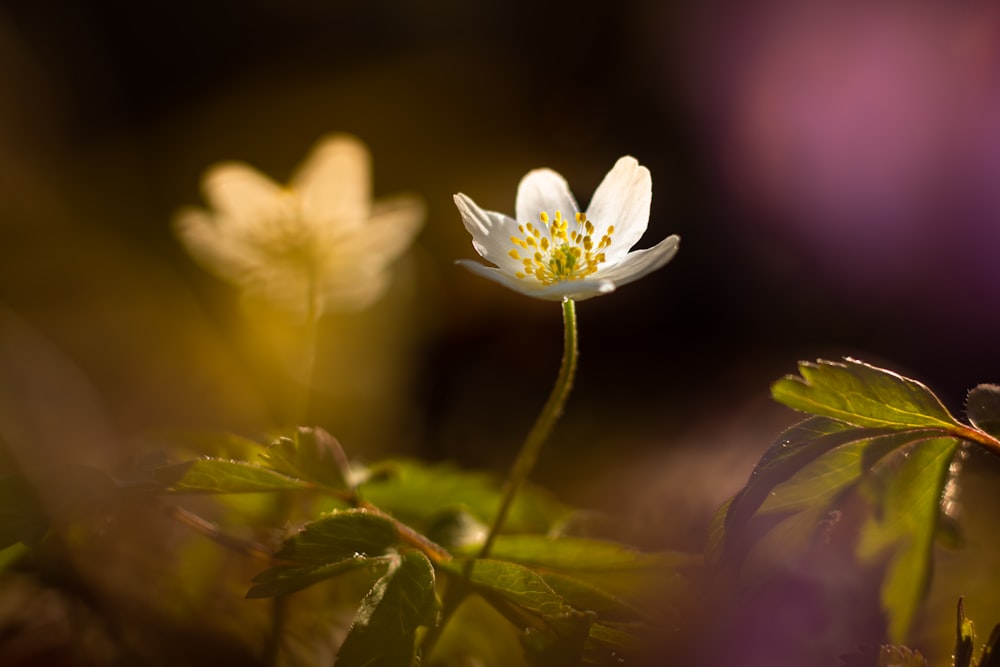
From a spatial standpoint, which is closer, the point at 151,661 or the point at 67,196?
the point at 151,661

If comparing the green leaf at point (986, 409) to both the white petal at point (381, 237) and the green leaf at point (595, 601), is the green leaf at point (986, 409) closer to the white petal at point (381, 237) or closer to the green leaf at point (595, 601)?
the green leaf at point (595, 601)

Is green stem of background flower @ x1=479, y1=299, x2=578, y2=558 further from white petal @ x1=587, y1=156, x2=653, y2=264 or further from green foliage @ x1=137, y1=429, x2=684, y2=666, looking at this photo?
white petal @ x1=587, y1=156, x2=653, y2=264

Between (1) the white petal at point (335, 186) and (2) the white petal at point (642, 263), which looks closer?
(2) the white petal at point (642, 263)

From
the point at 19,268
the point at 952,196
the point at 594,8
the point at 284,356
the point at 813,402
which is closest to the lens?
the point at 813,402

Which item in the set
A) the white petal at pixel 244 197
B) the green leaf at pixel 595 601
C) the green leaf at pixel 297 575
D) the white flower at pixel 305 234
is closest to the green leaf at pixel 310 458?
the green leaf at pixel 297 575

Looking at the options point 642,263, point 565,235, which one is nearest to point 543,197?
point 565,235

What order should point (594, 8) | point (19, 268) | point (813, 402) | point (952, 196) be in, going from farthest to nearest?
1. point (594, 8)
2. point (952, 196)
3. point (19, 268)
4. point (813, 402)

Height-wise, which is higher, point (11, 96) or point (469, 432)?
point (11, 96)

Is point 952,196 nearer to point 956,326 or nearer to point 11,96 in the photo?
point 956,326

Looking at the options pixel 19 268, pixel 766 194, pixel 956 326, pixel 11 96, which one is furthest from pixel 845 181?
pixel 11 96
